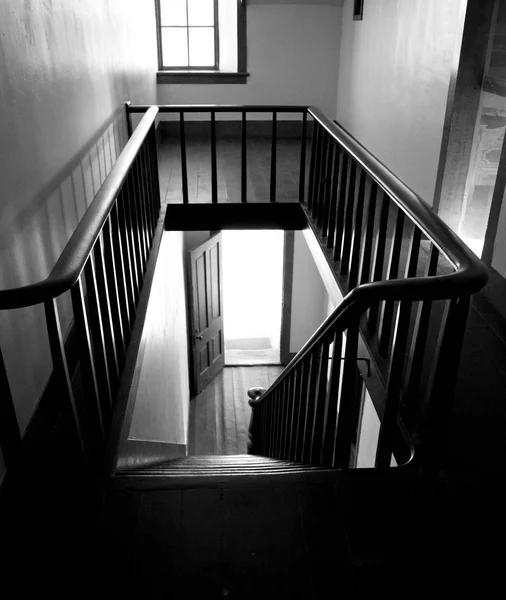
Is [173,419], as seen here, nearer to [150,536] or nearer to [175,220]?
[175,220]

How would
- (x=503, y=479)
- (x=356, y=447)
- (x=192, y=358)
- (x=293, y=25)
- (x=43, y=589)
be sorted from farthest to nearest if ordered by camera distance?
(x=192, y=358)
(x=293, y=25)
(x=356, y=447)
(x=503, y=479)
(x=43, y=589)

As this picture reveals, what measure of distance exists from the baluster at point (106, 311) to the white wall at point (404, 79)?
254 centimetres

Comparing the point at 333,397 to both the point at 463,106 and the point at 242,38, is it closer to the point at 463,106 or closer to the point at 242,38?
the point at 463,106

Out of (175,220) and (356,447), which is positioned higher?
(175,220)

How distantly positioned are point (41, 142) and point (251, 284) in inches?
342

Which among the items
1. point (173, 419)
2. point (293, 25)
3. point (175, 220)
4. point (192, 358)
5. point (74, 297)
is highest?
point (293, 25)

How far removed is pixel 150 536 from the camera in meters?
1.55

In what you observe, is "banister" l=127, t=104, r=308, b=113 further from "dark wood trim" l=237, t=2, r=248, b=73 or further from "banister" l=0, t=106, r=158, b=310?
"dark wood trim" l=237, t=2, r=248, b=73

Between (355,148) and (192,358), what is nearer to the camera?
(355,148)

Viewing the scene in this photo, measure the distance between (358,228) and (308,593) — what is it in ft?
6.12

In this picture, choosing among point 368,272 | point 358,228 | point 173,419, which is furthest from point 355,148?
point 173,419

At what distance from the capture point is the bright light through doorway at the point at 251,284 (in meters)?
10.2

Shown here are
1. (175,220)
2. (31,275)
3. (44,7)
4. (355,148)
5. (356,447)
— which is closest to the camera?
(31,275)

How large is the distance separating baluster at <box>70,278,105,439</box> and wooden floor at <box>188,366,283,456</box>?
5.26 meters
